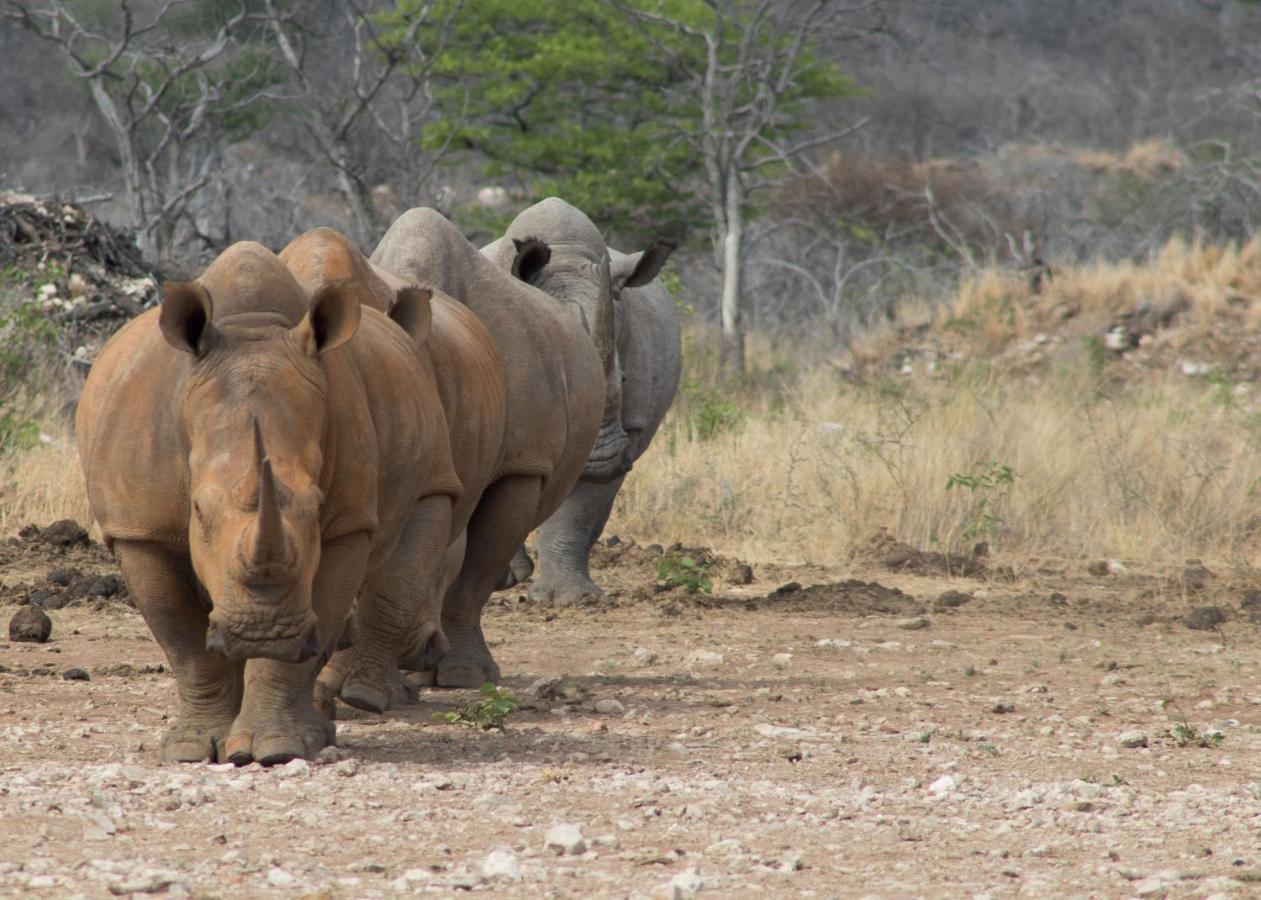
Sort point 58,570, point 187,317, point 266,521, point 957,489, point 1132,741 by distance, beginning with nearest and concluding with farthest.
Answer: point 266,521 < point 187,317 < point 1132,741 < point 58,570 < point 957,489

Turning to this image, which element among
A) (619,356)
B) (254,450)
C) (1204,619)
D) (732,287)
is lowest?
(1204,619)

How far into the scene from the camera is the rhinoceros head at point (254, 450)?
166 inches

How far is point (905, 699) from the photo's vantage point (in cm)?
655

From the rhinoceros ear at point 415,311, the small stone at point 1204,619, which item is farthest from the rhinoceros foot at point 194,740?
the small stone at point 1204,619

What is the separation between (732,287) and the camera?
717 inches

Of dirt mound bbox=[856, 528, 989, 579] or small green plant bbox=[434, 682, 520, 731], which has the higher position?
small green plant bbox=[434, 682, 520, 731]

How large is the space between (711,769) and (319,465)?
1379 mm

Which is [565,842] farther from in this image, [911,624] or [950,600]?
[950,600]

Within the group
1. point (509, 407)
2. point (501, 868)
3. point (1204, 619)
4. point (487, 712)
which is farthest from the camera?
point (1204, 619)

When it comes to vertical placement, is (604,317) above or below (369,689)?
above

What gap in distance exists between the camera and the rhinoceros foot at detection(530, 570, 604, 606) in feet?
29.3

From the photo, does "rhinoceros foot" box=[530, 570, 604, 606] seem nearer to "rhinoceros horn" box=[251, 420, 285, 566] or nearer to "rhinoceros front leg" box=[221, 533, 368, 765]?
"rhinoceros front leg" box=[221, 533, 368, 765]

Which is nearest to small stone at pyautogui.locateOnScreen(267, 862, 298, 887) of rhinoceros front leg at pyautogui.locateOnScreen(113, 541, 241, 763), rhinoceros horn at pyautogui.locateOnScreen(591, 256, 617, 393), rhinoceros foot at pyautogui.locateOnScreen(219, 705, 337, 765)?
rhinoceros foot at pyautogui.locateOnScreen(219, 705, 337, 765)

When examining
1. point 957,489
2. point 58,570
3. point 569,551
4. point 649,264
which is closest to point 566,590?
point 569,551
